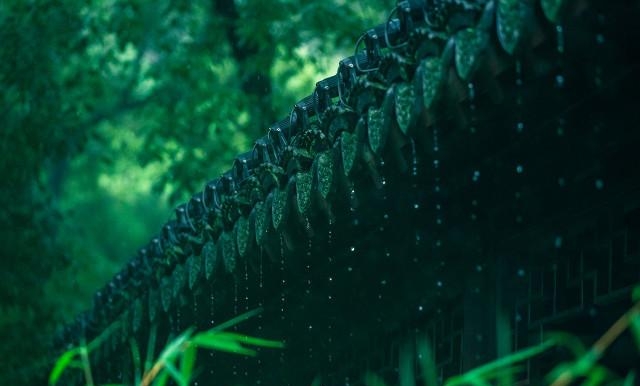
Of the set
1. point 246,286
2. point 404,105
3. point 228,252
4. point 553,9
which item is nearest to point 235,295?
point 246,286

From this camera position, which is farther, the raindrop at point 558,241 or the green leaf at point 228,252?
the green leaf at point 228,252

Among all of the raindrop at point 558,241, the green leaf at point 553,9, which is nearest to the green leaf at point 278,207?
the raindrop at point 558,241

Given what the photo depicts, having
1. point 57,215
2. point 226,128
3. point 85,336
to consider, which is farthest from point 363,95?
point 226,128

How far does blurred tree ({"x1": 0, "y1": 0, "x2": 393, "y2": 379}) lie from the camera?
12.1 meters

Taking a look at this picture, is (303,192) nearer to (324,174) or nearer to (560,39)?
(324,174)

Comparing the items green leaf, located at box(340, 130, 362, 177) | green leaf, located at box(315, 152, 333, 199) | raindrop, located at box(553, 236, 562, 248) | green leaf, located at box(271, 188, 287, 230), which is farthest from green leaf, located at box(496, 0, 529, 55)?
green leaf, located at box(271, 188, 287, 230)

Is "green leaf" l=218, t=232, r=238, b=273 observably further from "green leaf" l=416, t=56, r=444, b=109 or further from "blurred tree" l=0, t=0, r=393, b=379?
"blurred tree" l=0, t=0, r=393, b=379

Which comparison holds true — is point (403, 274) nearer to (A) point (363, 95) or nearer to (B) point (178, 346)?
(A) point (363, 95)

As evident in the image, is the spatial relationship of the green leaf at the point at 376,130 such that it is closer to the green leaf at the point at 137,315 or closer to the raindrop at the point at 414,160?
the raindrop at the point at 414,160

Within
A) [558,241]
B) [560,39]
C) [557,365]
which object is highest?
[560,39]

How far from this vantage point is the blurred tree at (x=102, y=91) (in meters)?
12.1

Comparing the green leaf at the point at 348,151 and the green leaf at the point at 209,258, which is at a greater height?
the green leaf at the point at 209,258

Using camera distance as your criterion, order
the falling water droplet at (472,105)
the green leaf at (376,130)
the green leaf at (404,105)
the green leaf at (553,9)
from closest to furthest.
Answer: the green leaf at (553,9) → the falling water droplet at (472,105) → the green leaf at (404,105) → the green leaf at (376,130)

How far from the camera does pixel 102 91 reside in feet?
46.9
